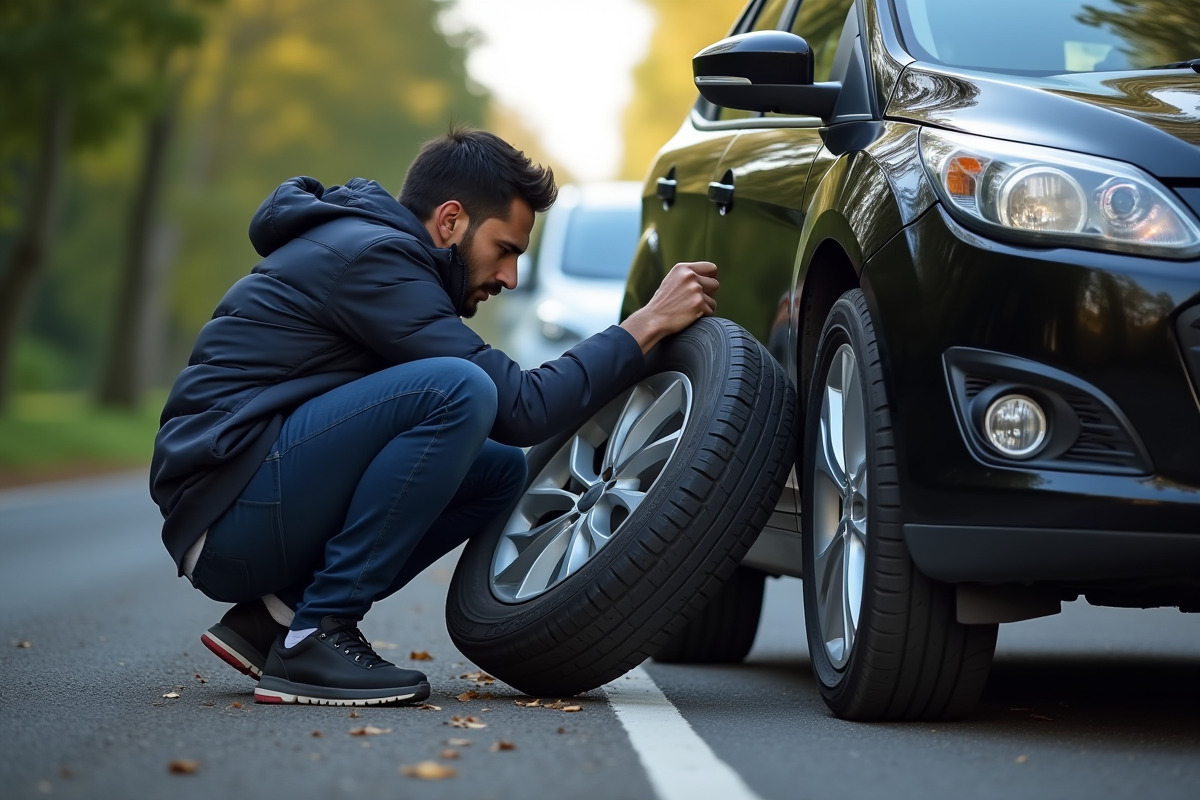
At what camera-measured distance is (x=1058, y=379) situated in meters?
3.39

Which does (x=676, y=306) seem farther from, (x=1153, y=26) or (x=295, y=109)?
(x=295, y=109)

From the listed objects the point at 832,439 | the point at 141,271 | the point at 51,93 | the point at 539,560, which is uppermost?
the point at 832,439

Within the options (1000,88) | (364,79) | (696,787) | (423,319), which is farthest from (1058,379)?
(364,79)

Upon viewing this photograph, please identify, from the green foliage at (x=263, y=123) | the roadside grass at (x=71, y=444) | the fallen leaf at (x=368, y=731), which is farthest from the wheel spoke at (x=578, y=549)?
the green foliage at (x=263, y=123)

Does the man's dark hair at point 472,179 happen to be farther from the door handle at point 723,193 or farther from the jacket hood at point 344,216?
the door handle at point 723,193

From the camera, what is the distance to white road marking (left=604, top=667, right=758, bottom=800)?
120 inches

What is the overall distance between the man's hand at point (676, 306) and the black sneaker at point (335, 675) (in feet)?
3.45

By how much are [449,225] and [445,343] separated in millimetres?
382

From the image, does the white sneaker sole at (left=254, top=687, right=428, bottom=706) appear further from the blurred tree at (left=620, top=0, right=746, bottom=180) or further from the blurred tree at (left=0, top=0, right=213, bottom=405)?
the blurred tree at (left=620, top=0, right=746, bottom=180)

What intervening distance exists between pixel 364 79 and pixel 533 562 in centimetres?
3140

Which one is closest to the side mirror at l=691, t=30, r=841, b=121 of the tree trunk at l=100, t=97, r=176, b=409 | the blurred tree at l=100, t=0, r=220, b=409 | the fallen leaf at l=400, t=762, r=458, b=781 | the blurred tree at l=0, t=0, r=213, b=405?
the fallen leaf at l=400, t=762, r=458, b=781

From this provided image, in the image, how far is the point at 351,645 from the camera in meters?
4.18

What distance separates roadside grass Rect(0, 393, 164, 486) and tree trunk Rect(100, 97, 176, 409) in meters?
0.55

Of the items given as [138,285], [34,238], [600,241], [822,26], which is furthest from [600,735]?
[138,285]
